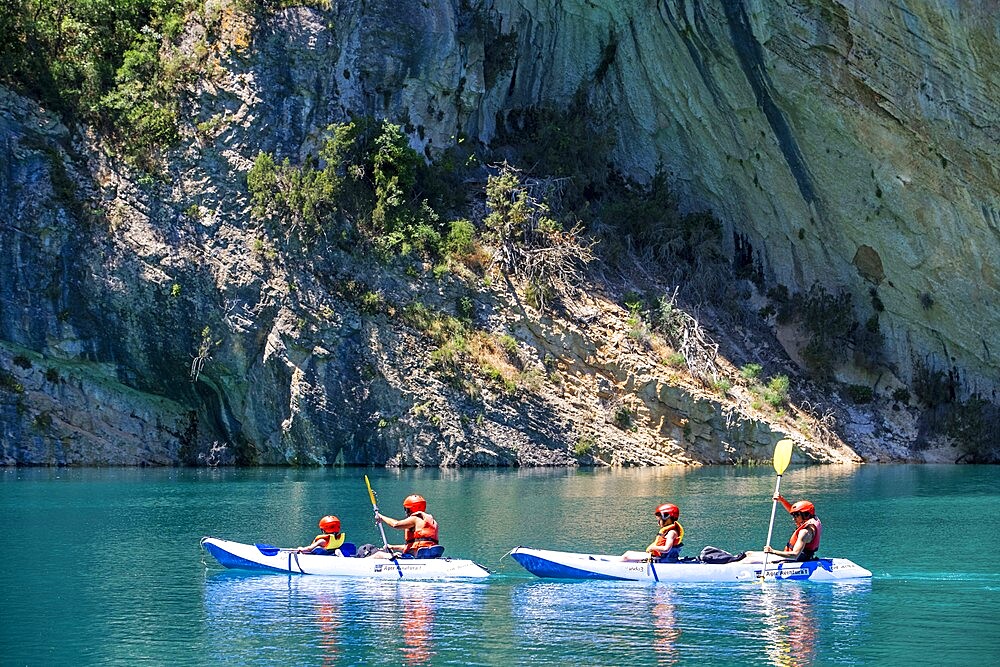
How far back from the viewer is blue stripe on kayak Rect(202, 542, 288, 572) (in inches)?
1069

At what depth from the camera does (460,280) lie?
50.8 metres

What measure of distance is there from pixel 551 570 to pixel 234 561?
6058mm

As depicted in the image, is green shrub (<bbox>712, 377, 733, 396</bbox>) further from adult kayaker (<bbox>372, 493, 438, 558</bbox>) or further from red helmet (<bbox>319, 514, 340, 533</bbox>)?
red helmet (<bbox>319, 514, 340, 533</bbox>)

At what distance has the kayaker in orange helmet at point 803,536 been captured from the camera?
26391mm

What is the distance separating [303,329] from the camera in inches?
1893

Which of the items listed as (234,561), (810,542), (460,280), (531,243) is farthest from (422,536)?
(531,243)

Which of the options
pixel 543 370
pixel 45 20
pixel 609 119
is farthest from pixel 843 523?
pixel 45 20

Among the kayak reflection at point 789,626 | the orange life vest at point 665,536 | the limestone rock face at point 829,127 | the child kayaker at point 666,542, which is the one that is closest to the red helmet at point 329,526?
the child kayaker at point 666,542

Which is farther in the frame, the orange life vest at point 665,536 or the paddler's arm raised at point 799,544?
the paddler's arm raised at point 799,544

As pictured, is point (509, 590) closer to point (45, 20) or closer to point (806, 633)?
point (806, 633)

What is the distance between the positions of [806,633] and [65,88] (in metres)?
37.3

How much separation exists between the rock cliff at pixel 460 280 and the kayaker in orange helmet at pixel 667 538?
22.0m

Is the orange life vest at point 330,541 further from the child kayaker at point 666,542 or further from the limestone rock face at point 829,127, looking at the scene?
the limestone rock face at point 829,127

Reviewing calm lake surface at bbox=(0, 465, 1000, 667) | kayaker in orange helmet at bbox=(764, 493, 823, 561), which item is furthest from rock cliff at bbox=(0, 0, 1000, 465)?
kayaker in orange helmet at bbox=(764, 493, 823, 561)
